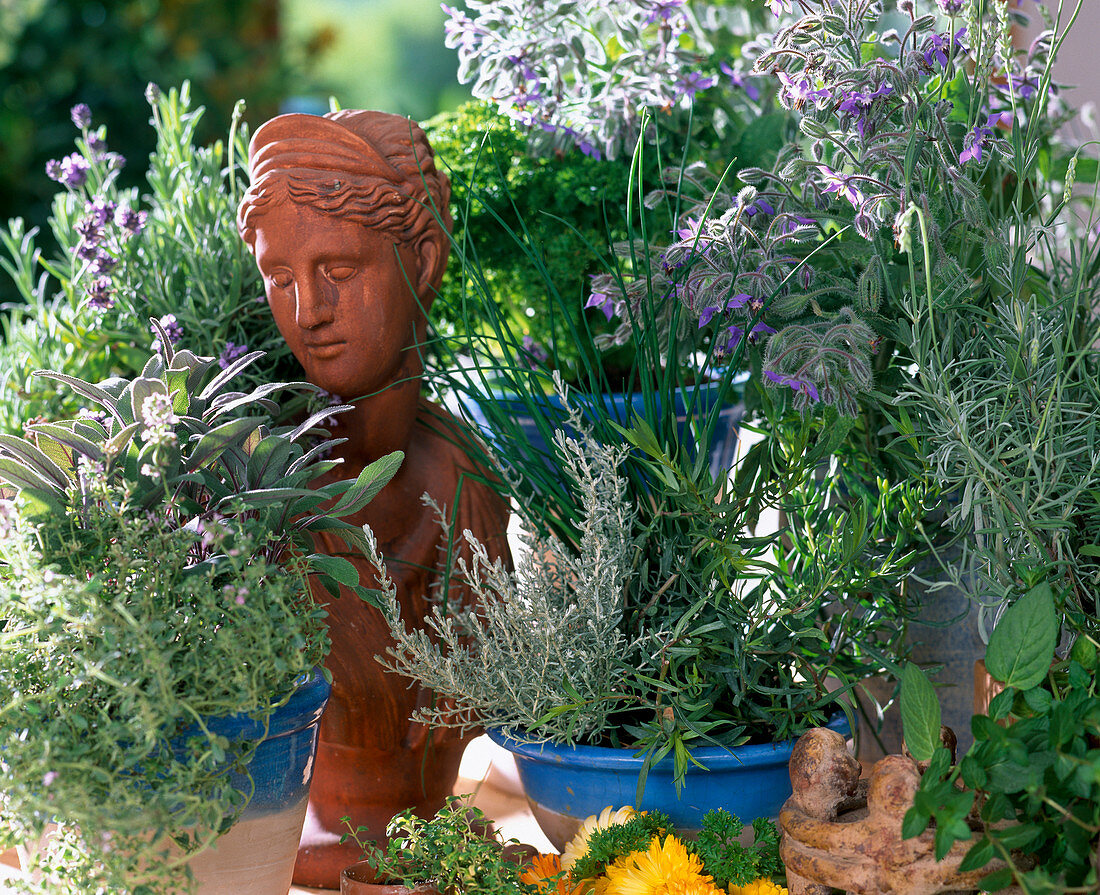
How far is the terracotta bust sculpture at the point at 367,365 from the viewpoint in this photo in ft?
2.60

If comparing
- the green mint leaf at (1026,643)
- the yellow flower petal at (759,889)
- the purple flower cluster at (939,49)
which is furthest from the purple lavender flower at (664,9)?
the yellow flower petal at (759,889)

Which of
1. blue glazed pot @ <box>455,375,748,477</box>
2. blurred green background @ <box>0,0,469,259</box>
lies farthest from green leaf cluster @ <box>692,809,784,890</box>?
blurred green background @ <box>0,0,469,259</box>

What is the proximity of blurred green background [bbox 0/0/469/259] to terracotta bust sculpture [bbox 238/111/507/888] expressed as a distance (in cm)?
A: 134

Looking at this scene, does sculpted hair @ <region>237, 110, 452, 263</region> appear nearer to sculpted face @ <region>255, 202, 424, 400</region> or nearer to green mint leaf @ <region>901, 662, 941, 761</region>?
sculpted face @ <region>255, 202, 424, 400</region>

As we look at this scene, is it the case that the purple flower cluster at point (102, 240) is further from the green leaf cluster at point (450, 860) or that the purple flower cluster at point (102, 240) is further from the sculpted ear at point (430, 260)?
the green leaf cluster at point (450, 860)

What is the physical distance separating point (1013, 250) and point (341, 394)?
54cm

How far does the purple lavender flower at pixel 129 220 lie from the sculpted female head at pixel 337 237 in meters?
0.18

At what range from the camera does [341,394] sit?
83 cm

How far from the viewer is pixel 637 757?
68 cm

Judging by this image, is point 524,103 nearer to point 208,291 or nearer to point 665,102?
point 665,102

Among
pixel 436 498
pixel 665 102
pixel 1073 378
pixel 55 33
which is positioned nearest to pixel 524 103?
pixel 665 102

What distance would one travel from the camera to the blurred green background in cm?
241

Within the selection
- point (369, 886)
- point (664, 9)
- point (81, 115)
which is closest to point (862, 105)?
point (664, 9)

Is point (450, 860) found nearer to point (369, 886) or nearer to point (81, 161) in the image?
point (369, 886)
